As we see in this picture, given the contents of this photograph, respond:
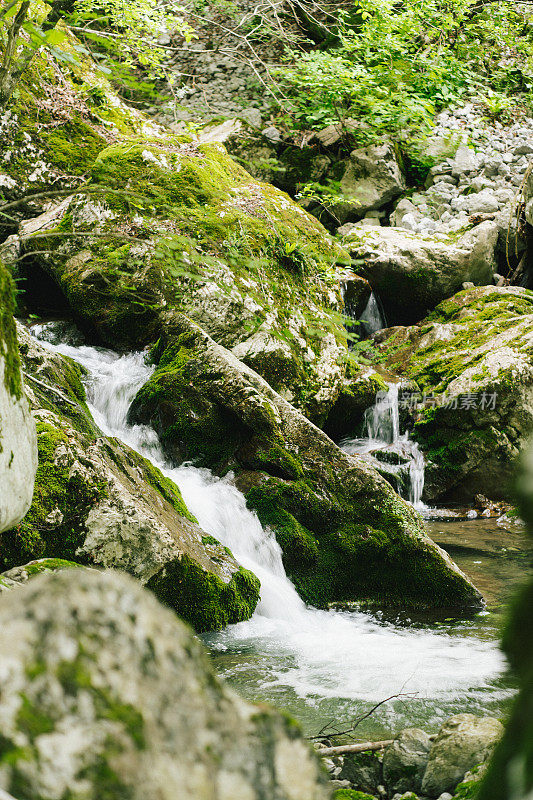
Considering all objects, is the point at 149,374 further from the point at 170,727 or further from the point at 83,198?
the point at 170,727

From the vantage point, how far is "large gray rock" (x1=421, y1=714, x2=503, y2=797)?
2672 millimetres

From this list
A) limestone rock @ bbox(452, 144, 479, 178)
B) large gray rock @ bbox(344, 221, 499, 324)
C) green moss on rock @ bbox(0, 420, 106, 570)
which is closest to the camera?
green moss on rock @ bbox(0, 420, 106, 570)

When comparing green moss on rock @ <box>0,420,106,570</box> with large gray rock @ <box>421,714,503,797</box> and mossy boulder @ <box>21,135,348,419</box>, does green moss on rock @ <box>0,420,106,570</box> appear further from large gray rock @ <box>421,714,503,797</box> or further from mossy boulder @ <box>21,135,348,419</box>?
mossy boulder @ <box>21,135,348,419</box>

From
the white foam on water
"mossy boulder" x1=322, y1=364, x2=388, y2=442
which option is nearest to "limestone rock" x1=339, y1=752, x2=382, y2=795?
the white foam on water

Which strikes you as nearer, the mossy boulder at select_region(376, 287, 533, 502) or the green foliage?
the mossy boulder at select_region(376, 287, 533, 502)

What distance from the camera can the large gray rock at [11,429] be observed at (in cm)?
205

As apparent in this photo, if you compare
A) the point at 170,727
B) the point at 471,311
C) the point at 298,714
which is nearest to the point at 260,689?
the point at 298,714

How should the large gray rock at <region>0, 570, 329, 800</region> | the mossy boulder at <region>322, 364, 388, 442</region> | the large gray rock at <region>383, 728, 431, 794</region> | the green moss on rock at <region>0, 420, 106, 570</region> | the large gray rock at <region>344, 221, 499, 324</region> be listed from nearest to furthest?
the large gray rock at <region>0, 570, 329, 800</region> < the large gray rock at <region>383, 728, 431, 794</region> < the green moss on rock at <region>0, 420, 106, 570</region> < the mossy boulder at <region>322, 364, 388, 442</region> < the large gray rock at <region>344, 221, 499, 324</region>

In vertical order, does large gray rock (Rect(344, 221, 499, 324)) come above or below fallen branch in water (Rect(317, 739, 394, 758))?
above

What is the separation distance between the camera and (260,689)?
4098 millimetres

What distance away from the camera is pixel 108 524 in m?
4.06

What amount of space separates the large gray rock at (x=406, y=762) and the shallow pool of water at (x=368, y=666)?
0.53 metres

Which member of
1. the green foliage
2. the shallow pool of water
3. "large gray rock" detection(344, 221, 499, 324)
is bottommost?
the shallow pool of water

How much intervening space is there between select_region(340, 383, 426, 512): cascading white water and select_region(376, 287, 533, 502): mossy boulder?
7.8 inches
